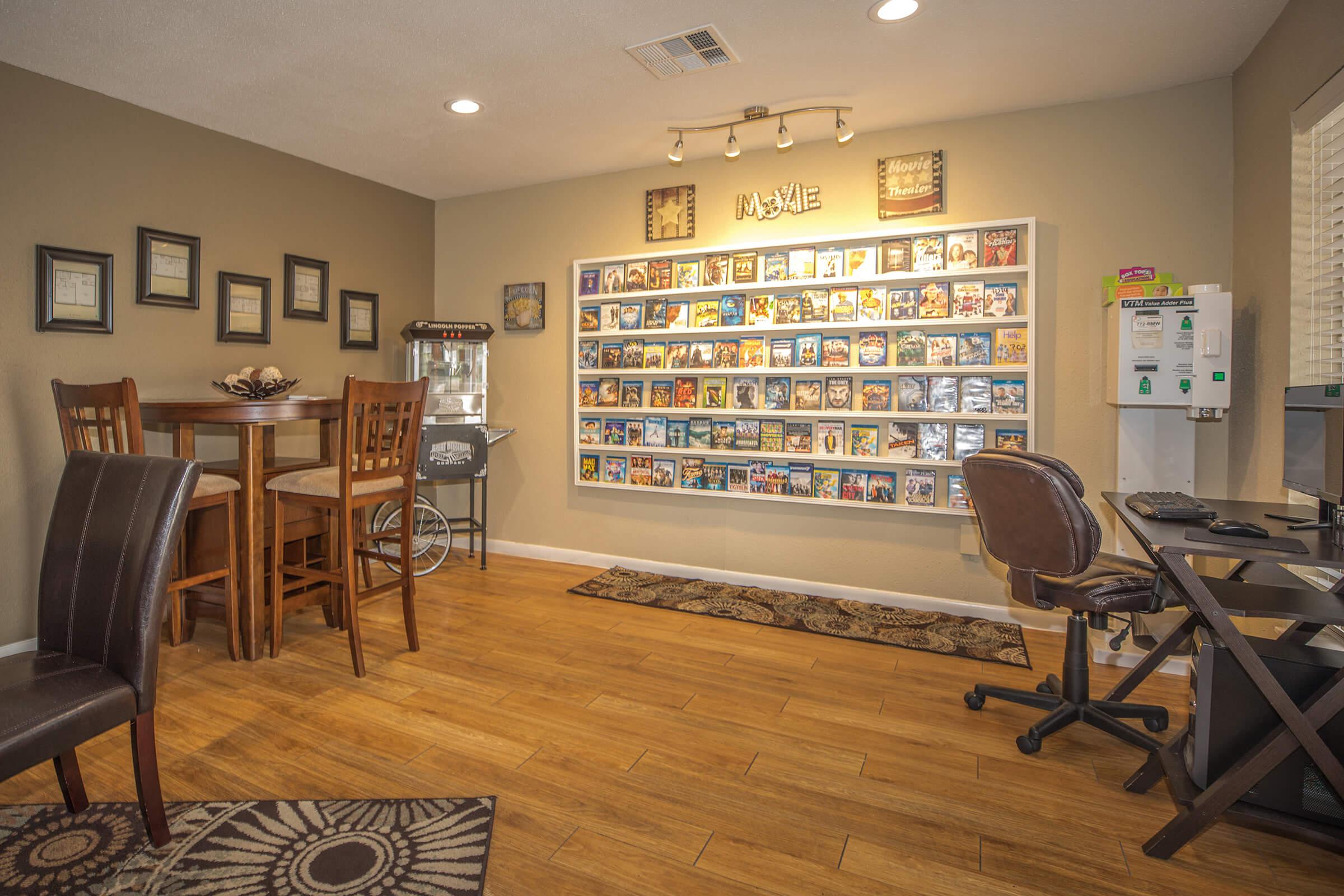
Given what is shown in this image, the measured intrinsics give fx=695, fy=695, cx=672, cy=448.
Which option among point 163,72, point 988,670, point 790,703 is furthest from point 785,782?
point 163,72

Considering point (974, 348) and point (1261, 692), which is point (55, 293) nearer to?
point (974, 348)

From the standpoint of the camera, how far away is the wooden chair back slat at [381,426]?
2.72 m

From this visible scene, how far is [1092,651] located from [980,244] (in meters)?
2.02

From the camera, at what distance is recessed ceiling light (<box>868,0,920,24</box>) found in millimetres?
2500

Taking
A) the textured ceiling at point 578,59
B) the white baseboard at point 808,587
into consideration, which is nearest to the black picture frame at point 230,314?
the textured ceiling at point 578,59

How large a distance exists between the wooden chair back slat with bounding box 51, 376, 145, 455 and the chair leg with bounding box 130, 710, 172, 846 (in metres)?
1.31

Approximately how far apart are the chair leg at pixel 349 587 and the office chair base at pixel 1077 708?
8.12 ft

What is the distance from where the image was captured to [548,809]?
195 cm

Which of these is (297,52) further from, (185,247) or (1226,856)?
(1226,856)

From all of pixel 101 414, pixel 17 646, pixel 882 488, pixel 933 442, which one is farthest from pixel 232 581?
pixel 933 442

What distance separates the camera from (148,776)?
169 cm

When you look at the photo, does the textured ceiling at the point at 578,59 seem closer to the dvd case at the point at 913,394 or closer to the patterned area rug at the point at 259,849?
the dvd case at the point at 913,394

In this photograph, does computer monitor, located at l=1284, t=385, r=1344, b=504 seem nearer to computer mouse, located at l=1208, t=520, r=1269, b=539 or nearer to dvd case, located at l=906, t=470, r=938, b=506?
computer mouse, located at l=1208, t=520, r=1269, b=539

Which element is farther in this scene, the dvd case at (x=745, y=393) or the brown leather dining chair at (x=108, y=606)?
the dvd case at (x=745, y=393)
